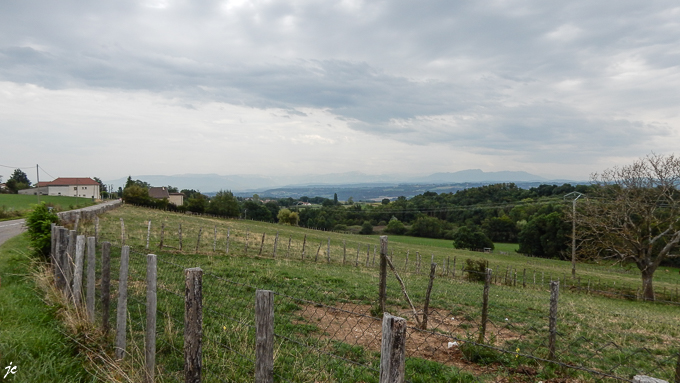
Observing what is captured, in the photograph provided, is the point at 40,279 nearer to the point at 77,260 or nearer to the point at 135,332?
the point at 77,260

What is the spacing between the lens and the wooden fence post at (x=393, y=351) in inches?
100

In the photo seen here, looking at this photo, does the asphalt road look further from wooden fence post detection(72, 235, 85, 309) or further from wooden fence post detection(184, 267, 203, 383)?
wooden fence post detection(184, 267, 203, 383)

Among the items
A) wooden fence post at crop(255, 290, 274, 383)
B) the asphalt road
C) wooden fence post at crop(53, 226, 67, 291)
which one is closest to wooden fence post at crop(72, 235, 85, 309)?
wooden fence post at crop(53, 226, 67, 291)

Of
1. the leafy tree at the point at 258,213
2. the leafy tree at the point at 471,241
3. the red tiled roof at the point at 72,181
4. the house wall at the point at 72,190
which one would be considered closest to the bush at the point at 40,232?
the leafy tree at the point at 471,241

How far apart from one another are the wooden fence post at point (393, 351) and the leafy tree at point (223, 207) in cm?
9214

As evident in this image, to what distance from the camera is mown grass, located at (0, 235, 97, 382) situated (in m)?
5.12

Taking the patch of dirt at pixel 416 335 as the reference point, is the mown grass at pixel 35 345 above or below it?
above

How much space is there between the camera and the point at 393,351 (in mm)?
2574

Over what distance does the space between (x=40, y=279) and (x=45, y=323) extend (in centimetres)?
318

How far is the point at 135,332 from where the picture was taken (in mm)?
6801

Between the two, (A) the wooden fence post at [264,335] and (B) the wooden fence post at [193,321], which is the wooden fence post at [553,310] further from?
(B) the wooden fence post at [193,321]

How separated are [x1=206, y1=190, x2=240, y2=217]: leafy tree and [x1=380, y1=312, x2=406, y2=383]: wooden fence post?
9214cm

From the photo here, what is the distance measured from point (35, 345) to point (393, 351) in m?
5.81

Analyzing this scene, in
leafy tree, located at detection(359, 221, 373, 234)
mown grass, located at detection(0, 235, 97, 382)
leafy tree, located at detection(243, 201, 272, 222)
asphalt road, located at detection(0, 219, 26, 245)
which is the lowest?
leafy tree, located at detection(359, 221, 373, 234)
